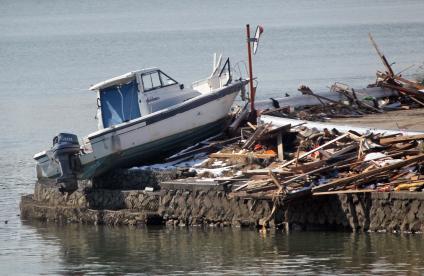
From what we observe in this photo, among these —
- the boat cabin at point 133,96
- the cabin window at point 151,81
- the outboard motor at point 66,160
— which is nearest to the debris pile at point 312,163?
the boat cabin at point 133,96

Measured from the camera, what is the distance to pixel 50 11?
571 feet

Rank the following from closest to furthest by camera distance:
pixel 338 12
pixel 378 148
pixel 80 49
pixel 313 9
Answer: pixel 378 148 → pixel 80 49 → pixel 338 12 → pixel 313 9

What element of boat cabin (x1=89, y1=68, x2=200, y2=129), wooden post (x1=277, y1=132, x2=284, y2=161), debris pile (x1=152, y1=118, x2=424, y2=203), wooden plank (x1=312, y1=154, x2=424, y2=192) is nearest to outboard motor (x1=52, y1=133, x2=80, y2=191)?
boat cabin (x1=89, y1=68, x2=200, y2=129)

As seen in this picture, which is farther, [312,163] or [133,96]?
[133,96]

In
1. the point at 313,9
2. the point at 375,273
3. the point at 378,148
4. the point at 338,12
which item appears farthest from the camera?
the point at 313,9

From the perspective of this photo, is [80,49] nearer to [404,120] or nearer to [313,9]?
[313,9]

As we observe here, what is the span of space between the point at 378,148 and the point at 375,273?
439 cm

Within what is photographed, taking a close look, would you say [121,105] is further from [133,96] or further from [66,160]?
[66,160]

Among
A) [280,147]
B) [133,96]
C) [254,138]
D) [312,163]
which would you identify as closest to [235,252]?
[312,163]

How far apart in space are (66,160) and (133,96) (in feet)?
7.63

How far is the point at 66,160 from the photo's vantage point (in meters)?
27.5

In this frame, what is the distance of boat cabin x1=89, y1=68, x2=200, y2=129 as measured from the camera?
94.4 ft

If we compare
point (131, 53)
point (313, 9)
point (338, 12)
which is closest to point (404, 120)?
point (131, 53)

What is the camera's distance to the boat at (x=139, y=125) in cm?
2775
